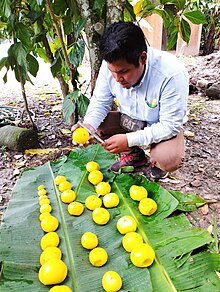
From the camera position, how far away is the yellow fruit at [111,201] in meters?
1.67

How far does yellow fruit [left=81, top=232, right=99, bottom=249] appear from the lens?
1399 mm

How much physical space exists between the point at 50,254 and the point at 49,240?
0.34 ft

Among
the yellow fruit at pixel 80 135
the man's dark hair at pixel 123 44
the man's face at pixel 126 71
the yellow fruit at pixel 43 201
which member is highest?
the man's dark hair at pixel 123 44

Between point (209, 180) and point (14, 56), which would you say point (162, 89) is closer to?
point (209, 180)

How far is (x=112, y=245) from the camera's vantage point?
4.72 ft

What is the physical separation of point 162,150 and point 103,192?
0.43 meters

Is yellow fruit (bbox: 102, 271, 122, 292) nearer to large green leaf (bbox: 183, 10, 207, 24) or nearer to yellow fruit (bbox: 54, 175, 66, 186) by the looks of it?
yellow fruit (bbox: 54, 175, 66, 186)

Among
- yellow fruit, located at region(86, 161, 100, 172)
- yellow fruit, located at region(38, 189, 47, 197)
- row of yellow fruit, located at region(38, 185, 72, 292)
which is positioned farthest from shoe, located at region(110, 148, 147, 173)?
row of yellow fruit, located at region(38, 185, 72, 292)

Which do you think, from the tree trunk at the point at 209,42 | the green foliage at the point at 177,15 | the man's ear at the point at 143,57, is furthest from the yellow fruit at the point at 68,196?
the tree trunk at the point at 209,42

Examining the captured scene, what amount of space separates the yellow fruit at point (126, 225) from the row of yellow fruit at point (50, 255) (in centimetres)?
30

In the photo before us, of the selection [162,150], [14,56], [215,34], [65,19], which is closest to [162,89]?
[162,150]

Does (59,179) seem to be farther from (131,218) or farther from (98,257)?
(98,257)

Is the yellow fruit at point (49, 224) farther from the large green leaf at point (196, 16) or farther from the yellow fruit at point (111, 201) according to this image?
the large green leaf at point (196, 16)

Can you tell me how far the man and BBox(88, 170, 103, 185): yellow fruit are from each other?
0.64ft
